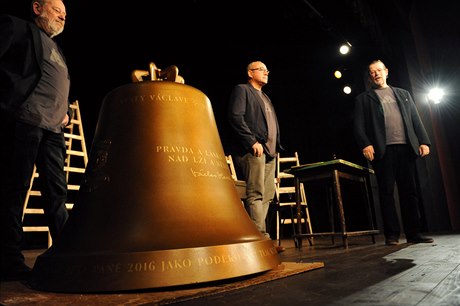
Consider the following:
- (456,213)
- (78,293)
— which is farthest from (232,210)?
(456,213)

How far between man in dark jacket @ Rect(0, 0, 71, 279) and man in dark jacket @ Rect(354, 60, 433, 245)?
7.15 ft

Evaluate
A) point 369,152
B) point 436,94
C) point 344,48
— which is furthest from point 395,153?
point 436,94

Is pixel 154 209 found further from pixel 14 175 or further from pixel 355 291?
pixel 14 175

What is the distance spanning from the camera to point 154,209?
34.8 inches

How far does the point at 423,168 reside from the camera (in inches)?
181

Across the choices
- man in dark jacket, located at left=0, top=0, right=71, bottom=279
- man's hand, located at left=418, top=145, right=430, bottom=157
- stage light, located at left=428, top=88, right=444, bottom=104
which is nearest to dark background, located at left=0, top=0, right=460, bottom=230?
stage light, located at left=428, top=88, right=444, bottom=104

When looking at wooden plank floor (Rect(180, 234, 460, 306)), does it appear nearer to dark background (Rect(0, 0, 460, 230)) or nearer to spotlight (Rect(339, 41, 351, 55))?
dark background (Rect(0, 0, 460, 230))

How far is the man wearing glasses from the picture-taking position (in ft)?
6.95

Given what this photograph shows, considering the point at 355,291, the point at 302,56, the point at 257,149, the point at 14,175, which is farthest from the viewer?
the point at 302,56

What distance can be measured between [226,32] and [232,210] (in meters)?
3.65

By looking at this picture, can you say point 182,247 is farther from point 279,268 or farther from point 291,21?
point 291,21

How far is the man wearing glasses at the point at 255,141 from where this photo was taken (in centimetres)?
212

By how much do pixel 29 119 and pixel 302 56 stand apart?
4477 mm

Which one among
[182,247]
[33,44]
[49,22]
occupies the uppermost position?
[49,22]
